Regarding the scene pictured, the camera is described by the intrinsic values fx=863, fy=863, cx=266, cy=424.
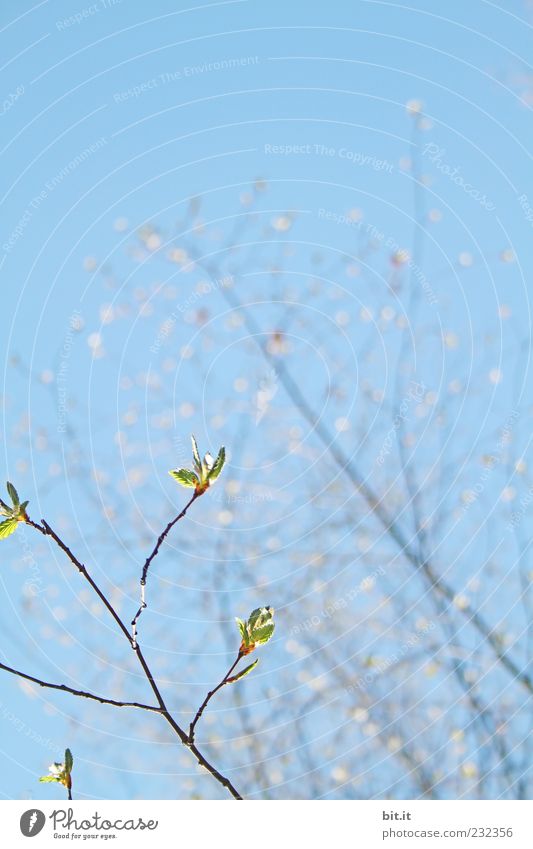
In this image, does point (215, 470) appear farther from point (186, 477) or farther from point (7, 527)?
point (7, 527)

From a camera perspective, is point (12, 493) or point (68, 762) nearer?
point (12, 493)

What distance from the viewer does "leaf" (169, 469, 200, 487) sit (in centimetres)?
148

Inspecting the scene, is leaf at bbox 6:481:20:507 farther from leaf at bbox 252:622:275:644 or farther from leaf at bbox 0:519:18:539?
leaf at bbox 252:622:275:644

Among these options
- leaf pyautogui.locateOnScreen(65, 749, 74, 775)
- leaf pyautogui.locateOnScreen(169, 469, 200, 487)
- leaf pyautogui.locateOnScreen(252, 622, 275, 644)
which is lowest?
leaf pyautogui.locateOnScreen(65, 749, 74, 775)

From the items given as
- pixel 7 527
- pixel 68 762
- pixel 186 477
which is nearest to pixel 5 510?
pixel 7 527

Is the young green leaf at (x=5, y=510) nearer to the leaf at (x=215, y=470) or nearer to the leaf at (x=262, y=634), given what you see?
the leaf at (x=215, y=470)

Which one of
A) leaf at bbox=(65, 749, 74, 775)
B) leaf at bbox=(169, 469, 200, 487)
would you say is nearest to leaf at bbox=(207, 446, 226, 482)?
leaf at bbox=(169, 469, 200, 487)

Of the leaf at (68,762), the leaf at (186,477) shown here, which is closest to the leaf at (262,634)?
the leaf at (186,477)

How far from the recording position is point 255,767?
14.6ft

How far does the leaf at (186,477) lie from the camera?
148cm

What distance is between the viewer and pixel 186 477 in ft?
4.85
